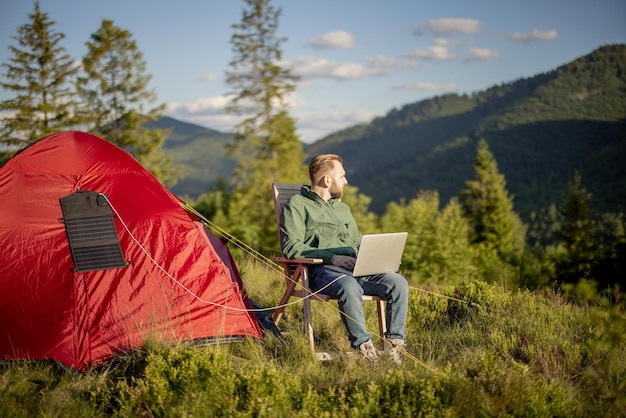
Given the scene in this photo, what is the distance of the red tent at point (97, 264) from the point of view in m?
4.57

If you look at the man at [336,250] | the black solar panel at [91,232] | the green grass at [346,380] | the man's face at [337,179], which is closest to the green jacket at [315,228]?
the man at [336,250]

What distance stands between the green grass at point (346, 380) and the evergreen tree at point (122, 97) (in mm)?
24288

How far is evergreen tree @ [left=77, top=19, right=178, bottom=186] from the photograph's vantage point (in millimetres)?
28203

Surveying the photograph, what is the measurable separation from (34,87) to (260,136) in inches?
501

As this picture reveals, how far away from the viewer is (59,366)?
4.39m

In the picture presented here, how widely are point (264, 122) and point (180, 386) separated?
31.1 metres

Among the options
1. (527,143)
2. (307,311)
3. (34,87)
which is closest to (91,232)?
(307,311)

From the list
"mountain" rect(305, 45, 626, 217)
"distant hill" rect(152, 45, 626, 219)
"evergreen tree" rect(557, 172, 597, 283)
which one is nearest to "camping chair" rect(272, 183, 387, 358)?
"evergreen tree" rect(557, 172, 597, 283)

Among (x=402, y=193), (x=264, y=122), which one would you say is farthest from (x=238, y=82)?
(x=402, y=193)

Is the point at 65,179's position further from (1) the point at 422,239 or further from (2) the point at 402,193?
(2) the point at 402,193

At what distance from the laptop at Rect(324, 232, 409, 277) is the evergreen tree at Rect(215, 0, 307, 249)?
26.7 metres

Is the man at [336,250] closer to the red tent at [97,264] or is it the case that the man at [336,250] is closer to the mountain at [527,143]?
the red tent at [97,264]

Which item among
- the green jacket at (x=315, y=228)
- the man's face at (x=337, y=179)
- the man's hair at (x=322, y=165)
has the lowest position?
the green jacket at (x=315, y=228)

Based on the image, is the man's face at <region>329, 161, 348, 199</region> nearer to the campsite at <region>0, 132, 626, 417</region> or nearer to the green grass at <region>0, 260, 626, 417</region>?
the campsite at <region>0, 132, 626, 417</region>
